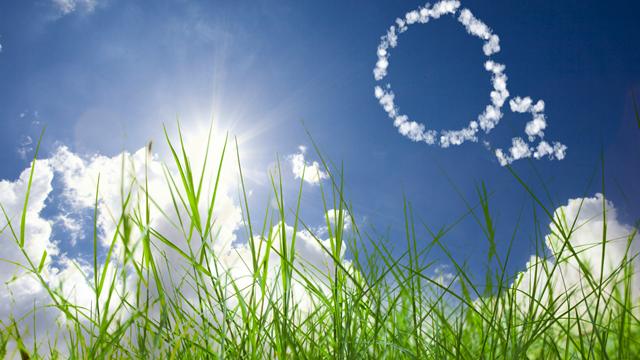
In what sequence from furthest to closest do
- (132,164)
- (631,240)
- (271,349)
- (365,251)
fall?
(365,251), (271,349), (631,240), (132,164)

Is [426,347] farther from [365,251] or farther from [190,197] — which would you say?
[190,197]

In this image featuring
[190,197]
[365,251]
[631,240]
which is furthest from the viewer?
[365,251]

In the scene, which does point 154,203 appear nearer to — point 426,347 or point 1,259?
point 1,259

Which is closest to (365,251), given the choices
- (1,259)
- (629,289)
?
(629,289)

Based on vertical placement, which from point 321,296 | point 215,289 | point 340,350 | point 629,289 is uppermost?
point 629,289

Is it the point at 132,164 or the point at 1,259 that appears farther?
the point at 1,259

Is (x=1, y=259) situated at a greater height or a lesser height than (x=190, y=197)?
lesser

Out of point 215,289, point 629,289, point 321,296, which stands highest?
point 629,289

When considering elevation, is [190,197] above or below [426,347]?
above

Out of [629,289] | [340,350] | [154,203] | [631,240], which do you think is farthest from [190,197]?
[629,289]
